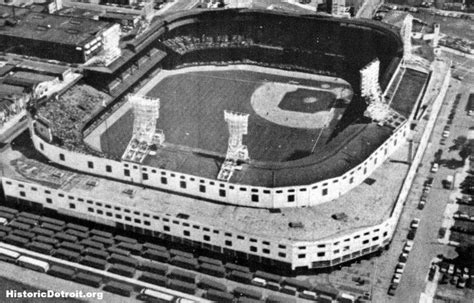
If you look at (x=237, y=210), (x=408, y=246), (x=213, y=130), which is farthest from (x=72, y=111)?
(x=408, y=246)

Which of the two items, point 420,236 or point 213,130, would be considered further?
point 213,130

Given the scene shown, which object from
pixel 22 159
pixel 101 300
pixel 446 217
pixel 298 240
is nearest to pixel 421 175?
pixel 446 217

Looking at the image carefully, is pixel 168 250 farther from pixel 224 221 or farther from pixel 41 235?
pixel 41 235

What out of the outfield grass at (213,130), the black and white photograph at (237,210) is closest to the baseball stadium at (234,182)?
the black and white photograph at (237,210)

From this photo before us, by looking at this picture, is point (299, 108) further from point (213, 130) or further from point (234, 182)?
point (234, 182)

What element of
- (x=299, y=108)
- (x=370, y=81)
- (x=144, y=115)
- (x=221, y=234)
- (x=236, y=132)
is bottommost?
(x=221, y=234)

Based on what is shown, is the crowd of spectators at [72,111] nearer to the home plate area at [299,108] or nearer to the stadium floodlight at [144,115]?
the stadium floodlight at [144,115]
